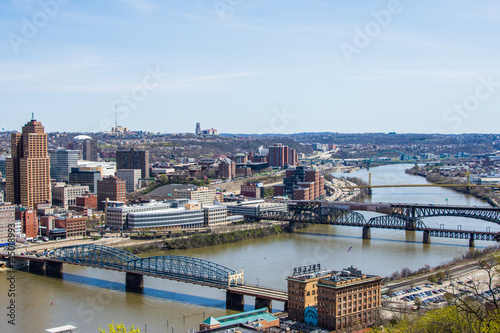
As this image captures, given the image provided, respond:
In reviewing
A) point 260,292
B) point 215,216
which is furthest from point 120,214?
point 260,292

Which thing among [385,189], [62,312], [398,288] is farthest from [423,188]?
[62,312]

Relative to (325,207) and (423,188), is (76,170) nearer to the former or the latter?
(325,207)

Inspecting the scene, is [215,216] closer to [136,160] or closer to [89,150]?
[136,160]

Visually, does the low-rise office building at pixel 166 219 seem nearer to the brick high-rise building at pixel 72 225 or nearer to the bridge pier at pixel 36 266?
the brick high-rise building at pixel 72 225

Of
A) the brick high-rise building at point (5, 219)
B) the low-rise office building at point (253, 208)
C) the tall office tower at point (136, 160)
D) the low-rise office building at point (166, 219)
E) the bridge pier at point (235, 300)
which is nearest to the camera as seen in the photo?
the bridge pier at point (235, 300)

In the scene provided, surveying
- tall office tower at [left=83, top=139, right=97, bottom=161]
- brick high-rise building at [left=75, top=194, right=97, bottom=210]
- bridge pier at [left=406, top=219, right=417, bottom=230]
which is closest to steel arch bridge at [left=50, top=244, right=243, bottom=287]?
bridge pier at [left=406, top=219, right=417, bottom=230]

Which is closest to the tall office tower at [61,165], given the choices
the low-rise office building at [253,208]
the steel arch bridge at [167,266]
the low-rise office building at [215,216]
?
the low-rise office building at [253,208]
